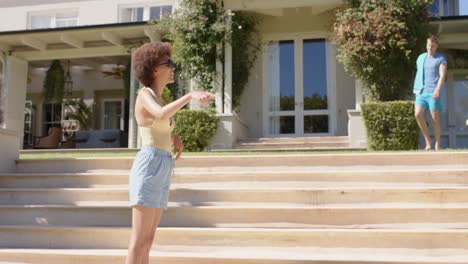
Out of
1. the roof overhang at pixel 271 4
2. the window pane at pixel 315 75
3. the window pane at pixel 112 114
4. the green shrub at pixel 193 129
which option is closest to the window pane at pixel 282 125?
the window pane at pixel 315 75

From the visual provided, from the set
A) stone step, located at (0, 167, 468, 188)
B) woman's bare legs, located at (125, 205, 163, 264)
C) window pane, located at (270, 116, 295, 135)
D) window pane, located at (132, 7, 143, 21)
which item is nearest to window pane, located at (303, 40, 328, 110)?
window pane, located at (270, 116, 295, 135)

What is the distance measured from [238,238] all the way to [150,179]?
1.66 meters

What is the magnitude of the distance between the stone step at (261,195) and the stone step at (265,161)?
514mm

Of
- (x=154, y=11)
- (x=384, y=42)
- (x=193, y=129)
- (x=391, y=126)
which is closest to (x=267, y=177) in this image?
(x=391, y=126)

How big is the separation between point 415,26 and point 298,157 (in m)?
5.34

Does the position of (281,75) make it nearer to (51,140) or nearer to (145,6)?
(145,6)

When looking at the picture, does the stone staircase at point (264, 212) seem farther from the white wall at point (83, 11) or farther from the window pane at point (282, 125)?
the white wall at point (83, 11)

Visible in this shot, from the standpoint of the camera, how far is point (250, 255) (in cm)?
358

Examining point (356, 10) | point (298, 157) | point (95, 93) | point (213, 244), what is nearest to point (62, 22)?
point (95, 93)

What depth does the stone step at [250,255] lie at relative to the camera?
3391 mm

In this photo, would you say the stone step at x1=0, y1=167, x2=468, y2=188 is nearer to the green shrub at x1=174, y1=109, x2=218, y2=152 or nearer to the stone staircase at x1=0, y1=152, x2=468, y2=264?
the stone staircase at x1=0, y1=152, x2=468, y2=264

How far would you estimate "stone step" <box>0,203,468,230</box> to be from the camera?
395cm

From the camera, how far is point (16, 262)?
3859mm

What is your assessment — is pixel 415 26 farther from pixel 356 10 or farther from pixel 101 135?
pixel 101 135
